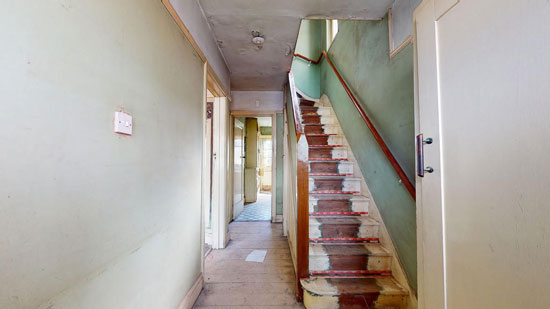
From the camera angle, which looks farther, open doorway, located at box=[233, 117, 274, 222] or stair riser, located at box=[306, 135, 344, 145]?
open doorway, located at box=[233, 117, 274, 222]

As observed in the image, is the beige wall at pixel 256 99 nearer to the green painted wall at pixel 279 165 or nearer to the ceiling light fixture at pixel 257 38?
the green painted wall at pixel 279 165

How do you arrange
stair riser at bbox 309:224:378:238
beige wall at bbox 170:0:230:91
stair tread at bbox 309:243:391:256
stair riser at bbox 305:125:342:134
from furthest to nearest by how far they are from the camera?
stair riser at bbox 305:125:342:134 → stair riser at bbox 309:224:378:238 → stair tread at bbox 309:243:391:256 → beige wall at bbox 170:0:230:91

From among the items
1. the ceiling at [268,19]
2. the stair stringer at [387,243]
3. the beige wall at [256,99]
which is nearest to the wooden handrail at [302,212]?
the stair stringer at [387,243]

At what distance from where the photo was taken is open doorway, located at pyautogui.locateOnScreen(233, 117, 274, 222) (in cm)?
425

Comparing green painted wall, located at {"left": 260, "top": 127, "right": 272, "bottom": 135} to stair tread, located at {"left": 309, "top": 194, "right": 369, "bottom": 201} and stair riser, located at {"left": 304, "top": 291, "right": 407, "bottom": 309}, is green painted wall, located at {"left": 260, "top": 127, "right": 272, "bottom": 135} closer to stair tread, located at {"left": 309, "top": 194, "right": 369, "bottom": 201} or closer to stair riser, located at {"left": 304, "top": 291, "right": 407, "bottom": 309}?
stair tread, located at {"left": 309, "top": 194, "right": 369, "bottom": 201}

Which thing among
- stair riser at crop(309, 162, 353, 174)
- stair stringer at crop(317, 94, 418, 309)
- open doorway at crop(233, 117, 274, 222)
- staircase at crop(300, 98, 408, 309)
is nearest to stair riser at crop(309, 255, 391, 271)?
staircase at crop(300, 98, 408, 309)

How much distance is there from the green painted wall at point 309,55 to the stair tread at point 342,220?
2.81 meters

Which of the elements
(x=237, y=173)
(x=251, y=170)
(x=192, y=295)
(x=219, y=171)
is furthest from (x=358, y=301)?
(x=251, y=170)

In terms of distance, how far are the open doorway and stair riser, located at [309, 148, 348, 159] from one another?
3.97 ft

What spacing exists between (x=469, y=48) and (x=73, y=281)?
5.30 ft

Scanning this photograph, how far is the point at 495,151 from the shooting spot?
0.75m

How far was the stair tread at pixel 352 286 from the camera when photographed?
1.63 meters

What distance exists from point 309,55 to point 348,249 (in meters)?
3.97

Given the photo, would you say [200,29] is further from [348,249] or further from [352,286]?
[352,286]
